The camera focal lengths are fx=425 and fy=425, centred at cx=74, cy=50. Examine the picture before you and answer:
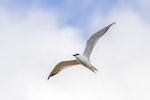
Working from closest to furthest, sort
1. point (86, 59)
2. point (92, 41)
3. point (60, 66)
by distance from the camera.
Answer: point (86, 59) → point (92, 41) → point (60, 66)

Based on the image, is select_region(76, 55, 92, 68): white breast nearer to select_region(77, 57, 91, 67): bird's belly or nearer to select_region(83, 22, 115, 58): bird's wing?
select_region(77, 57, 91, 67): bird's belly

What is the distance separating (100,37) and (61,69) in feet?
19.8

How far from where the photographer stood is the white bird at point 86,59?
38.9 metres

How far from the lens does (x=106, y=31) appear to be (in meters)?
40.0

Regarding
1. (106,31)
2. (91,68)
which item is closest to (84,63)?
(91,68)

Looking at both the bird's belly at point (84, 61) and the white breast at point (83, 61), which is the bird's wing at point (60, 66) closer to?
the white breast at point (83, 61)

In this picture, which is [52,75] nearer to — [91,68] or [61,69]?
[61,69]

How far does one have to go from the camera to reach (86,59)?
39.5 meters

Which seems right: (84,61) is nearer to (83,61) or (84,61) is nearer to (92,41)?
(83,61)

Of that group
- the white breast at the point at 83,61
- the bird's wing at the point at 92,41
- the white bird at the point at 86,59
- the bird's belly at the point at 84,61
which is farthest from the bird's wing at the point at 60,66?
the bird's belly at the point at 84,61

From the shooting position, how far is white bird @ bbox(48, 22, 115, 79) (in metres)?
38.9

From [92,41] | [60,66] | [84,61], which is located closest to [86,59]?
[84,61]

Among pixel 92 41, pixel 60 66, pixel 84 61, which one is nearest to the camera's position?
pixel 84 61

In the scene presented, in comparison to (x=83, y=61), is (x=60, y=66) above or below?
above
